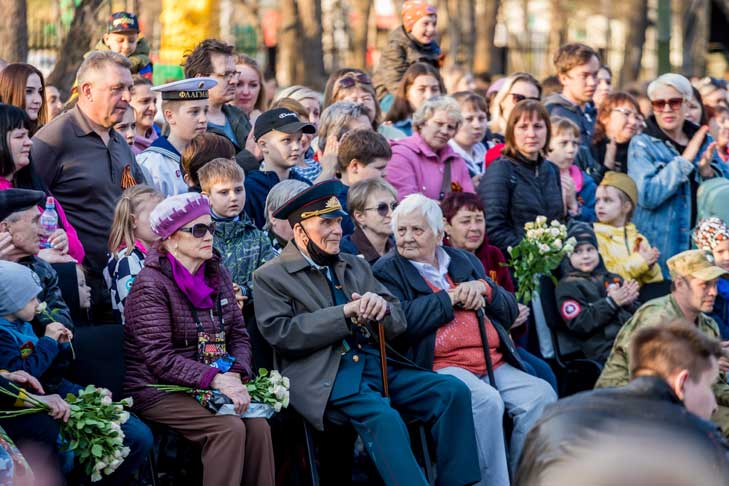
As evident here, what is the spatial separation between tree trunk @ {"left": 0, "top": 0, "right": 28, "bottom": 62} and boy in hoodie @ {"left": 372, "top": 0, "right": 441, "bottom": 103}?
3.42 metres

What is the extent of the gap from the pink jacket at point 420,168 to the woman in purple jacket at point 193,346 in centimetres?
268

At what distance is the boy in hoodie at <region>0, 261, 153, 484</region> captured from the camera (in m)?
6.28

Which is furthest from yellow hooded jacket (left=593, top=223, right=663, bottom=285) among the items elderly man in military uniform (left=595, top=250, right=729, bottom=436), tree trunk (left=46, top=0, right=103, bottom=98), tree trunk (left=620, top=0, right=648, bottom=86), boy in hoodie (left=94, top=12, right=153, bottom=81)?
tree trunk (left=620, top=0, right=648, bottom=86)

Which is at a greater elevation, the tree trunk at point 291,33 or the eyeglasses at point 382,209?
the tree trunk at point 291,33

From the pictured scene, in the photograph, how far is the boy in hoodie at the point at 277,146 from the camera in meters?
A: 8.66

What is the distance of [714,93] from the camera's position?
1405 cm

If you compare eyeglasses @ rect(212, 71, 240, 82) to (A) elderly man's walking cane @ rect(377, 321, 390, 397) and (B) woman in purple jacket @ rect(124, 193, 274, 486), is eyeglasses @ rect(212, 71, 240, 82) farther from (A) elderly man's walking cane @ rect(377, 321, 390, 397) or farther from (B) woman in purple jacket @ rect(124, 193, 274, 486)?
(A) elderly man's walking cane @ rect(377, 321, 390, 397)

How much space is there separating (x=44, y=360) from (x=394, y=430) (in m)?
1.96

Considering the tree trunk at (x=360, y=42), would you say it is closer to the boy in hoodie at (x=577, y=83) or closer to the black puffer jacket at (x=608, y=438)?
the boy in hoodie at (x=577, y=83)

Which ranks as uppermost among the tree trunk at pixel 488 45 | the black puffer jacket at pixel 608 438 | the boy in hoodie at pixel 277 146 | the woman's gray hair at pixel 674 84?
the tree trunk at pixel 488 45

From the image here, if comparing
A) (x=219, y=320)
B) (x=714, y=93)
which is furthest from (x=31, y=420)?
(x=714, y=93)

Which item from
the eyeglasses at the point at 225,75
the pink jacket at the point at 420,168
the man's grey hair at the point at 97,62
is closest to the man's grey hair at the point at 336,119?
the pink jacket at the point at 420,168

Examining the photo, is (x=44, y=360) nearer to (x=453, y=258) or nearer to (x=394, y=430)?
(x=394, y=430)

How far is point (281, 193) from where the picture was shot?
8.02m
